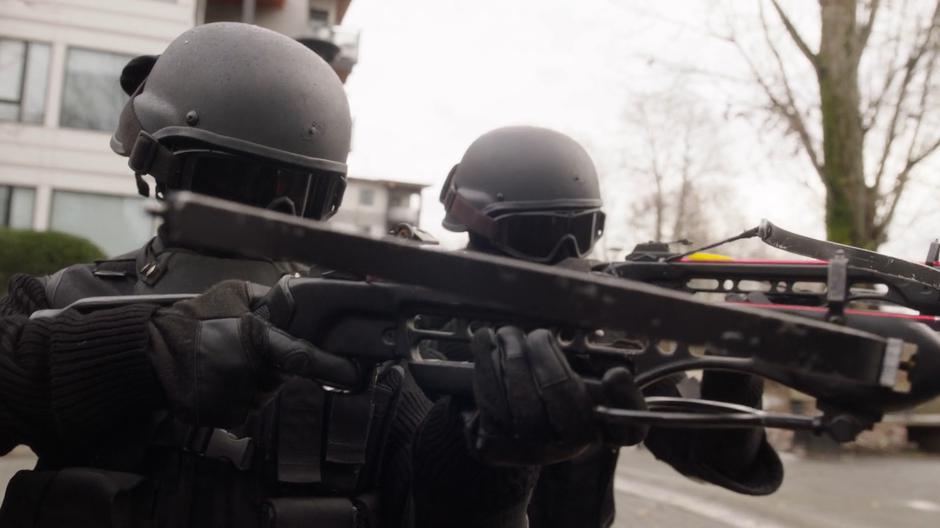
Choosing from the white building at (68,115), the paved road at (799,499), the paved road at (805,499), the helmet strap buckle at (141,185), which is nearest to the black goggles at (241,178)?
the helmet strap buckle at (141,185)

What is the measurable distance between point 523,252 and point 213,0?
1961 centimetres

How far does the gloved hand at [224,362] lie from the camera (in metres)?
1.52

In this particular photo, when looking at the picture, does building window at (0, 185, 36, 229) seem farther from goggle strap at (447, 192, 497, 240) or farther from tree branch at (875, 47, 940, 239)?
goggle strap at (447, 192, 497, 240)

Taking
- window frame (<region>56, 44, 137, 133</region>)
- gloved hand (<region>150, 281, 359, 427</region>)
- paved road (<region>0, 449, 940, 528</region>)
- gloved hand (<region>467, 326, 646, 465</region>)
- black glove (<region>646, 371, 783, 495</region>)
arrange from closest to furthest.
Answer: gloved hand (<region>467, 326, 646, 465</region>) → gloved hand (<region>150, 281, 359, 427</region>) → black glove (<region>646, 371, 783, 495</region>) → paved road (<region>0, 449, 940, 528</region>) → window frame (<region>56, 44, 137, 133</region>)

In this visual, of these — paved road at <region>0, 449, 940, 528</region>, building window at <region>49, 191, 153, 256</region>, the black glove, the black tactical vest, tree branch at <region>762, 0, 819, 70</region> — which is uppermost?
tree branch at <region>762, 0, 819, 70</region>

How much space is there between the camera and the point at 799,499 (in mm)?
8039

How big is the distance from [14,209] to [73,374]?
56.2ft

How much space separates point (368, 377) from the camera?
5.09ft

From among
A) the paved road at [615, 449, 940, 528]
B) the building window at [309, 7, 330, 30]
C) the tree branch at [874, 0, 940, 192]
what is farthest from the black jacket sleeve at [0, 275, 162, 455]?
the building window at [309, 7, 330, 30]

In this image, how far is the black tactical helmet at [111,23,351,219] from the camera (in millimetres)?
1979

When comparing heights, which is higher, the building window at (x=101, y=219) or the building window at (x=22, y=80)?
the building window at (x=22, y=80)

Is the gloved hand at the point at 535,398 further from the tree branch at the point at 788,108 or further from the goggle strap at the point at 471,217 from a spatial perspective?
the tree branch at the point at 788,108

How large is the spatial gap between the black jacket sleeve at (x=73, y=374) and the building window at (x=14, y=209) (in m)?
16.8

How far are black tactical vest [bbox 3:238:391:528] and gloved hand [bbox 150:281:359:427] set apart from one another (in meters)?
0.15
